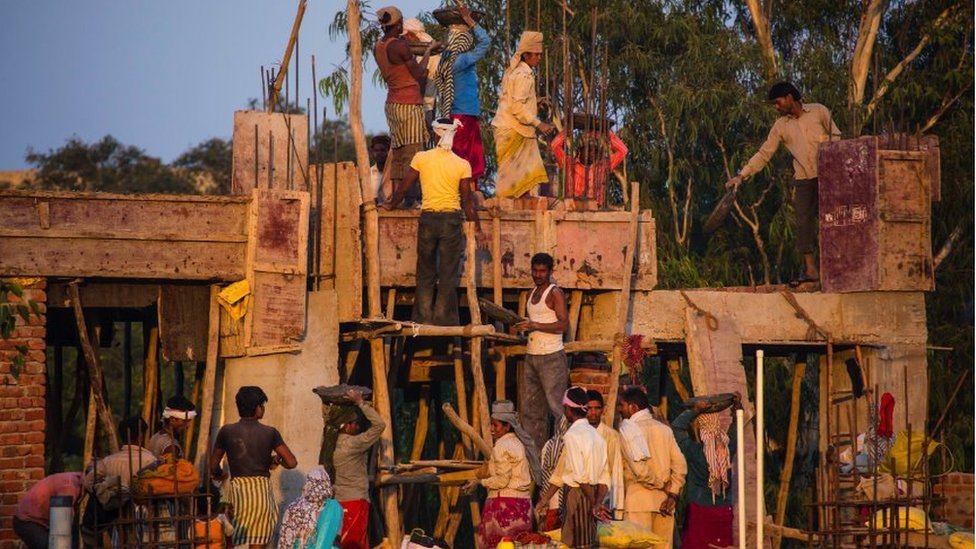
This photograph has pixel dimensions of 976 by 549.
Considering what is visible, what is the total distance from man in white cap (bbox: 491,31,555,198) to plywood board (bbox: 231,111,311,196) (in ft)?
5.90

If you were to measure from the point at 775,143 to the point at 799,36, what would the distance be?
940cm

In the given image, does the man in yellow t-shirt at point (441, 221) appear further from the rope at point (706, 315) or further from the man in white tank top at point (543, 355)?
the rope at point (706, 315)

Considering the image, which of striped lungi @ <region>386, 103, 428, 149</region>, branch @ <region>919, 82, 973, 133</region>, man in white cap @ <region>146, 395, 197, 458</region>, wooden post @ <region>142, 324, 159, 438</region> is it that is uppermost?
branch @ <region>919, 82, 973, 133</region>

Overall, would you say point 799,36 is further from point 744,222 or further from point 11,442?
point 11,442

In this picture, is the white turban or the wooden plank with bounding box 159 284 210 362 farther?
the wooden plank with bounding box 159 284 210 362

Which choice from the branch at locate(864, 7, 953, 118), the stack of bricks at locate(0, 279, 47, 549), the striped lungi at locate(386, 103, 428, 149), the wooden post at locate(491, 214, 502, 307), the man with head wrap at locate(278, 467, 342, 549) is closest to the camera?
the man with head wrap at locate(278, 467, 342, 549)

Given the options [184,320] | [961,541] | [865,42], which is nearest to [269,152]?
[184,320]

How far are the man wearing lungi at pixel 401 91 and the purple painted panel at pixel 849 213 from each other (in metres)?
3.61

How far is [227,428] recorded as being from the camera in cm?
1415

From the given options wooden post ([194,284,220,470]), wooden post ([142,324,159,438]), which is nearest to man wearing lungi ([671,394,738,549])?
wooden post ([194,284,220,470])

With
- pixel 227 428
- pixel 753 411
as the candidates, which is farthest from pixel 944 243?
pixel 227 428

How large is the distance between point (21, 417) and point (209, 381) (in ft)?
4.71

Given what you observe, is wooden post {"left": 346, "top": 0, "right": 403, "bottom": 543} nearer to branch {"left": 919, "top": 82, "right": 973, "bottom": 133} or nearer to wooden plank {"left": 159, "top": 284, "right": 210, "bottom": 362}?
wooden plank {"left": 159, "top": 284, "right": 210, "bottom": 362}

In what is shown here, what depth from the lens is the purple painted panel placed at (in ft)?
57.7
